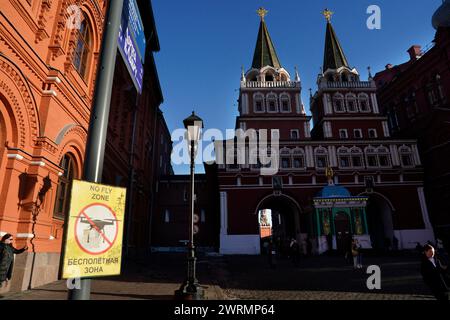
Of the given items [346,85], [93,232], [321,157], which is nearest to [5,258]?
[93,232]

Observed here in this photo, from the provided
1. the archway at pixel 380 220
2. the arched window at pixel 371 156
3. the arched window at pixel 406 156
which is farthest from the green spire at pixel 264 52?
the archway at pixel 380 220

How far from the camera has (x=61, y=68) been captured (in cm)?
978

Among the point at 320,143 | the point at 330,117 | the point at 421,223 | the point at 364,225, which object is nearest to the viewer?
the point at 364,225

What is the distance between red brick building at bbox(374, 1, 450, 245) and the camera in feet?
97.5

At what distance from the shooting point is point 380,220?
3259cm

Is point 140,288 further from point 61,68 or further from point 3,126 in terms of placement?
point 61,68

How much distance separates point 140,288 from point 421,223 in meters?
31.2

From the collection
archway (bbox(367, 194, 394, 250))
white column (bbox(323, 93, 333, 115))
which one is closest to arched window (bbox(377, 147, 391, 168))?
archway (bbox(367, 194, 394, 250))

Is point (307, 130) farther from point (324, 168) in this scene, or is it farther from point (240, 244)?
point (240, 244)

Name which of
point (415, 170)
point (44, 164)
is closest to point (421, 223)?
point (415, 170)

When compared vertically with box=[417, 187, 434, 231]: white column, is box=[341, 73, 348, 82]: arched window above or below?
above

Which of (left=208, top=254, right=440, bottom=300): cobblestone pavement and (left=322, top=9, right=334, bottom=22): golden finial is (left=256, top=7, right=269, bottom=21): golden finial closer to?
(left=322, top=9, right=334, bottom=22): golden finial

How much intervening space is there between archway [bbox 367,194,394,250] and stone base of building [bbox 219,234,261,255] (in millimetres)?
A: 13080
